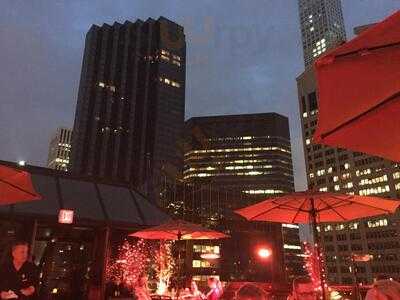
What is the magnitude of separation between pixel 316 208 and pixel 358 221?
114090 millimetres

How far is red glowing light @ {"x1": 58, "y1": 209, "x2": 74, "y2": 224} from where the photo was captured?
12680 mm

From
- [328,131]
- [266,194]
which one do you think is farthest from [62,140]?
[328,131]

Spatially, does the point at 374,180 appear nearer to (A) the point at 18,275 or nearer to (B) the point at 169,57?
(B) the point at 169,57

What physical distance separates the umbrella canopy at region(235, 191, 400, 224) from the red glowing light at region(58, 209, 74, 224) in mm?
7815

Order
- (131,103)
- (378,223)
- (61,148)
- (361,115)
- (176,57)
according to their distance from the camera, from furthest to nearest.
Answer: (61,148)
(176,57)
(131,103)
(378,223)
(361,115)

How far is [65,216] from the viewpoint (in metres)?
12.8

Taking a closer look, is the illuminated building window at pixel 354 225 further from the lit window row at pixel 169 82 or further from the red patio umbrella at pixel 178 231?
the red patio umbrella at pixel 178 231

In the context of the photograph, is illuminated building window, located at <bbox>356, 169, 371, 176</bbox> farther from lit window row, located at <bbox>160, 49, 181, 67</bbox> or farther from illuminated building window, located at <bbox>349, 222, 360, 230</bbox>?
lit window row, located at <bbox>160, 49, 181, 67</bbox>

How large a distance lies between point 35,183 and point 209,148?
15668 cm

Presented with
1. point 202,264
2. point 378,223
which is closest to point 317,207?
point 202,264

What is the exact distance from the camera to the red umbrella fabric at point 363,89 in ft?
8.73

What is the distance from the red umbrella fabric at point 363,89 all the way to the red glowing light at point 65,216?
36.5 ft

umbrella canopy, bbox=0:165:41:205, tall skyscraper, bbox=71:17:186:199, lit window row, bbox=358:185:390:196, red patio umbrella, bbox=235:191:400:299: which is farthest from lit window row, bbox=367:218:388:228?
umbrella canopy, bbox=0:165:41:205

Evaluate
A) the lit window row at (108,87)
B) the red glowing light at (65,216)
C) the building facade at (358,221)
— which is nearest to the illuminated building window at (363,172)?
the building facade at (358,221)
